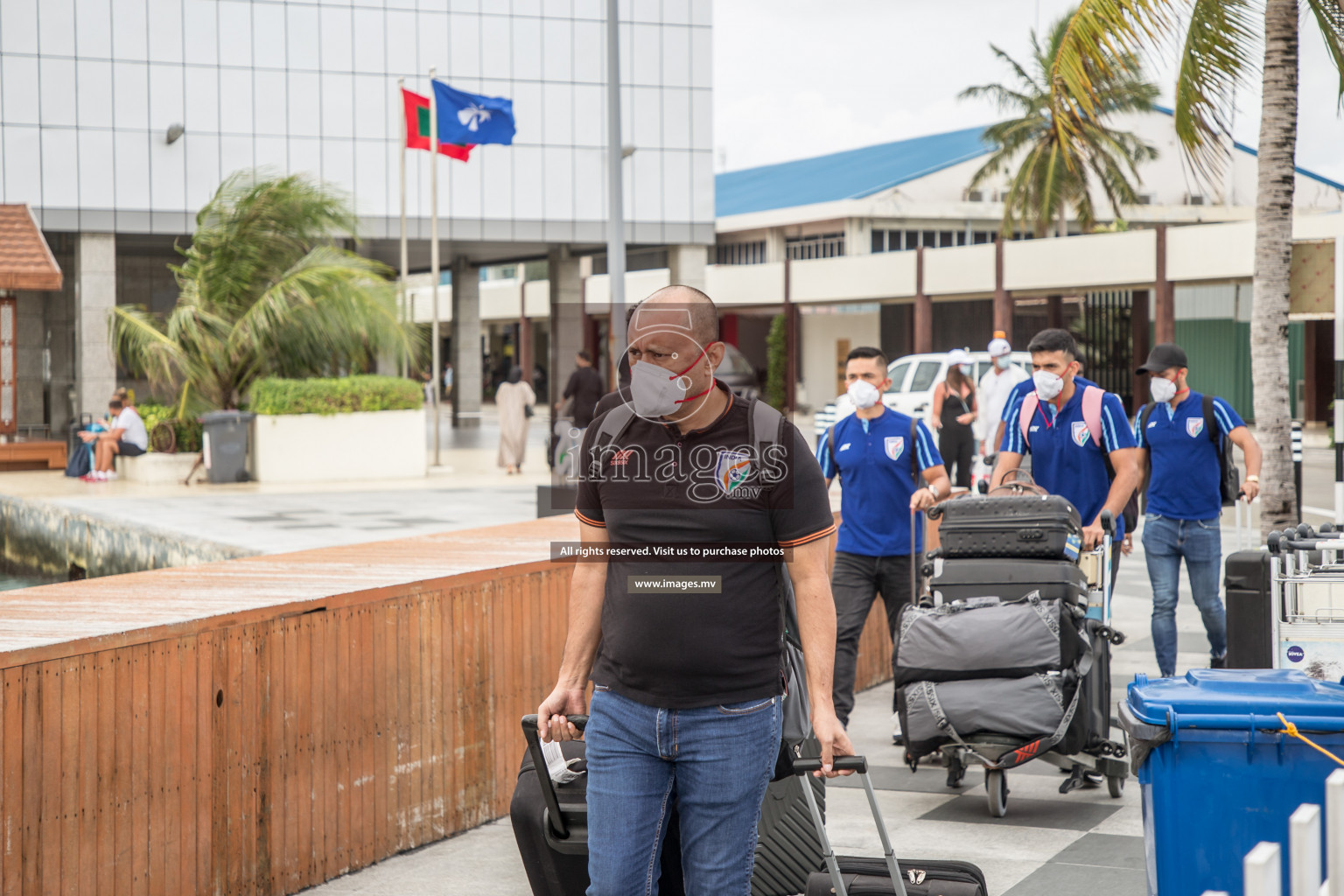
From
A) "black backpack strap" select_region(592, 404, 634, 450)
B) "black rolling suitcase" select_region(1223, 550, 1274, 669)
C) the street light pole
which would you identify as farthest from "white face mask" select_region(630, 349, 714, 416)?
the street light pole

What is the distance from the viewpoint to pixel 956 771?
239 inches

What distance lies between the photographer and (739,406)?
11.0 feet

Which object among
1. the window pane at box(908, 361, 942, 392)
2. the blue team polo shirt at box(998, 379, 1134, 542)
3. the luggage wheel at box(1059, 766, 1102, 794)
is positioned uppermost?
the window pane at box(908, 361, 942, 392)

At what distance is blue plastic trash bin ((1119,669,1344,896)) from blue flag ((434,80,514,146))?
21.9m

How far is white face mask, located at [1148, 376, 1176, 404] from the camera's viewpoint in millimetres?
7926

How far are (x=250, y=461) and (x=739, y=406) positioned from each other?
65.2 feet

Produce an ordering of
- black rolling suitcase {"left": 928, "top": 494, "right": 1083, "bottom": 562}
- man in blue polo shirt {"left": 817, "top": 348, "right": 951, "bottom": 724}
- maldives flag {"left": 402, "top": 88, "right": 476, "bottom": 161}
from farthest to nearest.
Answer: maldives flag {"left": 402, "top": 88, "right": 476, "bottom": 161}, man in blue polo shirt {"left": 817, "top": 348, "right": 951, "bottom": 724}, black rolling suitcase {"left": 928, "top": 494, "right": 1083, "bottom": 562}

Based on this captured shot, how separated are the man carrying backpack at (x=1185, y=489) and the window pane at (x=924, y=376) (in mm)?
16305

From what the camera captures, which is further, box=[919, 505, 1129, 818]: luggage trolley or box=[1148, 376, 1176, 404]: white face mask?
box=[1148, 376, 1176, 404]: white face mask

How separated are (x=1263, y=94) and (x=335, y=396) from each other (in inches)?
598

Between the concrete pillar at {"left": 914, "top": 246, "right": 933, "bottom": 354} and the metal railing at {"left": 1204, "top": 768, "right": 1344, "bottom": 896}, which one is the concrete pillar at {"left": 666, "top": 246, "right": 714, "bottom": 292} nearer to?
the concrete pillar at {"left": 914, "top": 246, "right": 933, "bottom": 354}

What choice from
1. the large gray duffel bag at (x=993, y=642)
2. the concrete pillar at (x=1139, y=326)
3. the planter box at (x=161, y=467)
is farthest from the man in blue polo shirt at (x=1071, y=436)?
the concrete pillar at (x=1139, y=326)

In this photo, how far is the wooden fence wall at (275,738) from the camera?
4059 mm

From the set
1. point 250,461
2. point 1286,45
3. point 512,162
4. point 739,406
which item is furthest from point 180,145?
point 739,406
